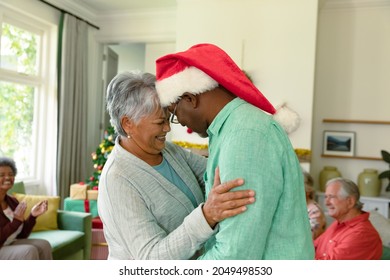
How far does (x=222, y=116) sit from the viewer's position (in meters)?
0.88

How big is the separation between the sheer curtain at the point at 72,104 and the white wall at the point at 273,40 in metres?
1.32

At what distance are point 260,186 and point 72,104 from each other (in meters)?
4.00

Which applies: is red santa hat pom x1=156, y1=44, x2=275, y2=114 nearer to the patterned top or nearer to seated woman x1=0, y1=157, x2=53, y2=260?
the patterned top

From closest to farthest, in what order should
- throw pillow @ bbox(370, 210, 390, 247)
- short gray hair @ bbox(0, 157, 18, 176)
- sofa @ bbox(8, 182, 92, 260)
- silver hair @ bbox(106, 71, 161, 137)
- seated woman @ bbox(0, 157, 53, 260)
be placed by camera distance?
1. silver hair @ bbox(106, 71, 161, 137)
2. throw pillow @ bbox(370, 210, 390, 247)
3. seated woman @ bbox(0, 157, 53, 260)
4. short gray hair @ bbox(0, 157, 18, 176)
5. sofa @ bbox(8, 182, 92, 260)

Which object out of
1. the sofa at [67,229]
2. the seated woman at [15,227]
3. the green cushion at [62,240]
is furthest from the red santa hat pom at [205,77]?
the sofa at [67,229]

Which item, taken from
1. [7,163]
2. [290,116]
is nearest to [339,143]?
[290,116]

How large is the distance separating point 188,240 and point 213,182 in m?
0.15

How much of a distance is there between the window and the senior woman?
3.08m

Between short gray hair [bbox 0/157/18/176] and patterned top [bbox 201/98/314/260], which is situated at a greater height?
patterned top [bbox 201/98/314/260]

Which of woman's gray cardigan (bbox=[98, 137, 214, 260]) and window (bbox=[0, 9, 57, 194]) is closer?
woman's gray cardigan (bbox=[98, 137, 214, 260])

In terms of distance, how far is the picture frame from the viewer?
4.16m

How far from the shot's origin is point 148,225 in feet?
3.34

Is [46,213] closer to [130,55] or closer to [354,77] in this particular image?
[354,77]

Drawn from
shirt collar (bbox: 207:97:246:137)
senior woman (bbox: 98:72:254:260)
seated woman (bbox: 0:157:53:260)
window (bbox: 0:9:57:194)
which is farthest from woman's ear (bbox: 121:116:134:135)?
window (bbox: 0:9:57:194)
